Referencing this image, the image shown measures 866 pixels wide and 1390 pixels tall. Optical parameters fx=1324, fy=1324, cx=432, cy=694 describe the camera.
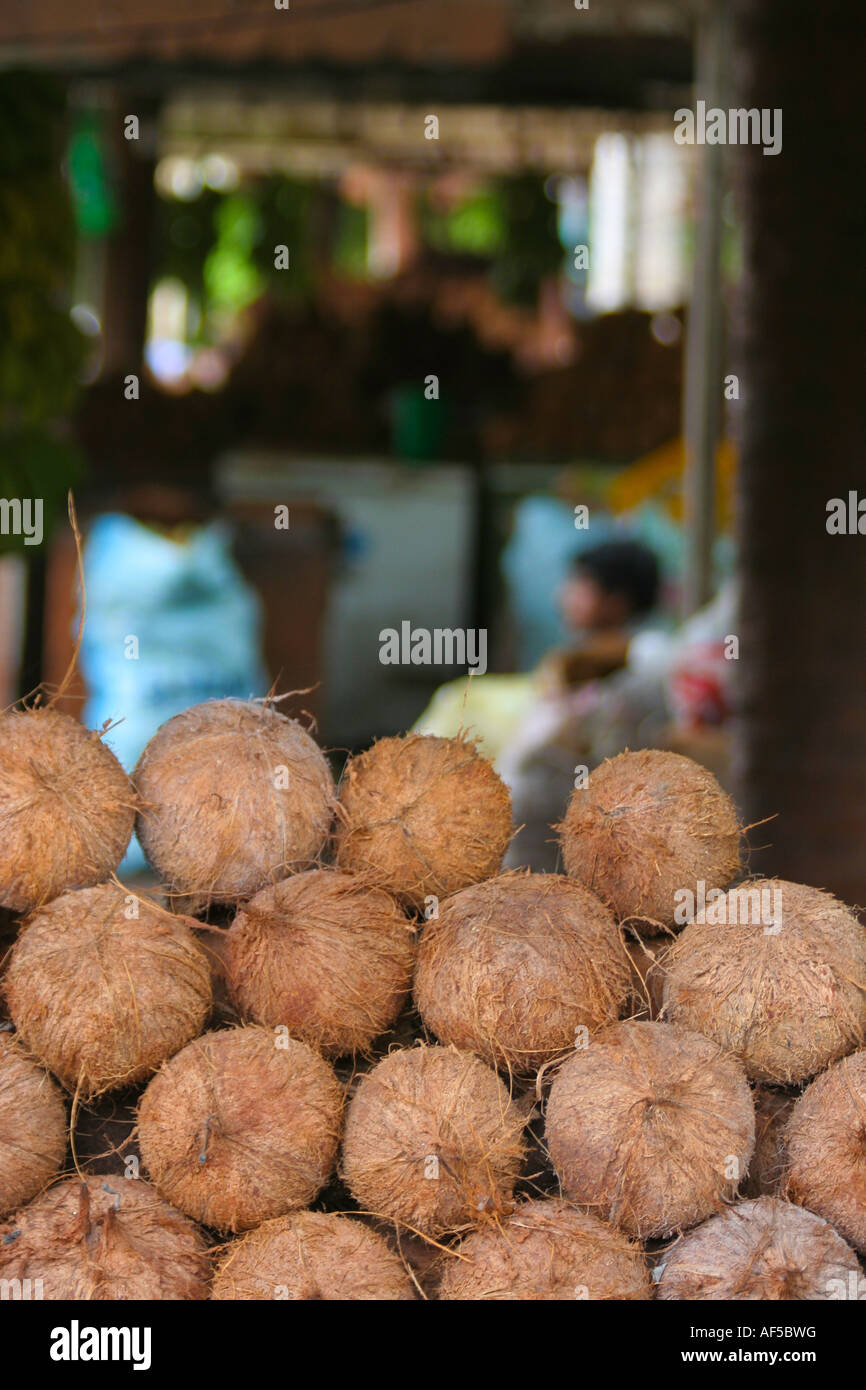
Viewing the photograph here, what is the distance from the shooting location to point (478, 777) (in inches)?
59.9

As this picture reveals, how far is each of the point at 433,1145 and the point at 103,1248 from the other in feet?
1.03

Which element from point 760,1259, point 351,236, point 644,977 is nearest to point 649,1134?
point 760,1259

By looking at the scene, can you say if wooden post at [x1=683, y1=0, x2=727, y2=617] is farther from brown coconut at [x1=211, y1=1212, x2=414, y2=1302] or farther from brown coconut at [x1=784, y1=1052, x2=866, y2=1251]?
brown coconut at [x1=211, y1=1212, x2=414, y2=1302]

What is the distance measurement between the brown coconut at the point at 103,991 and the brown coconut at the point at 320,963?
6cm

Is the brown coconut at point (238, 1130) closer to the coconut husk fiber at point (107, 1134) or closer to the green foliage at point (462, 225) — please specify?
the coconut husk fiber at point (107, 1134)

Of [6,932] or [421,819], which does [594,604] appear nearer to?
[421,819]

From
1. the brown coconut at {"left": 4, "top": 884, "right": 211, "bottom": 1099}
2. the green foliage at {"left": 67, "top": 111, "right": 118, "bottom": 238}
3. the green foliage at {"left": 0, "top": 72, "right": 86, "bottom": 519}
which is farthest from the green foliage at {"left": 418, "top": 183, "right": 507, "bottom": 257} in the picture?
the brown coconut at {"left": 4, "top": 884, "right": 211, "bottom": 1099}

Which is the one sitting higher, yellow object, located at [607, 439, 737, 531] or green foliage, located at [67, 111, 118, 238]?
green foliage, located at [67, 111, 118, 238]

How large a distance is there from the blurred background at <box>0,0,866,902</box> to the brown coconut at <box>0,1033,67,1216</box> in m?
0.83

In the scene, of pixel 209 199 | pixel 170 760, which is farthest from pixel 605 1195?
pixel 209 199

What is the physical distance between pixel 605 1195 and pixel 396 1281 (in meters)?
0.21

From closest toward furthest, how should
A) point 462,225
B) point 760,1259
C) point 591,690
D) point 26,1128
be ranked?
point 760,1259 < point 26,1128 < point 591,690 < point 462,225

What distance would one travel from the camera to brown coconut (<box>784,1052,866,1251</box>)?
1263 mm

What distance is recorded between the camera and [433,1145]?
1243mm
